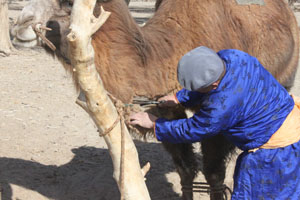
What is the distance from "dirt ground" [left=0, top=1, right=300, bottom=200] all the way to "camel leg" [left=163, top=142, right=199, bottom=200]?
671 millimetres

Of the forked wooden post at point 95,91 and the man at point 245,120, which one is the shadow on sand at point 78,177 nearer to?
the man at point 245,120

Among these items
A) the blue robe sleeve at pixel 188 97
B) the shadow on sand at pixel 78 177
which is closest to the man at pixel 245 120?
the blue robe sleeve at pixel 188 97

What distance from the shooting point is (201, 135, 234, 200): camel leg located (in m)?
4.06

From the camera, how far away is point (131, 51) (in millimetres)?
3449

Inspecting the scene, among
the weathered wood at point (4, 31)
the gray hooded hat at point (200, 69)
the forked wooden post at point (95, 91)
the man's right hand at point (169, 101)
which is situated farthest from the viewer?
the weathered wood at point (4, 31)

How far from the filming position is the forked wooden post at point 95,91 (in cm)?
222

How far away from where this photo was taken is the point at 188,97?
311 cm

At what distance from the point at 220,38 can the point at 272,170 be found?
4.43 ft

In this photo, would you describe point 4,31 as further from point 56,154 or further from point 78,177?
point 78,177

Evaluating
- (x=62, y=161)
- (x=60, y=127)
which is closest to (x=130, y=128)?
(x=62, y=161)

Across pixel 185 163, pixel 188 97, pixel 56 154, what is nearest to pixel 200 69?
pixel 188 97

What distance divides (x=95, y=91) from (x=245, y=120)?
95cm

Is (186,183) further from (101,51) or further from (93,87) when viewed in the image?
(93,87)

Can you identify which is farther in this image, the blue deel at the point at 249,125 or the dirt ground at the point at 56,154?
the dirt ground at the point at 56,154
